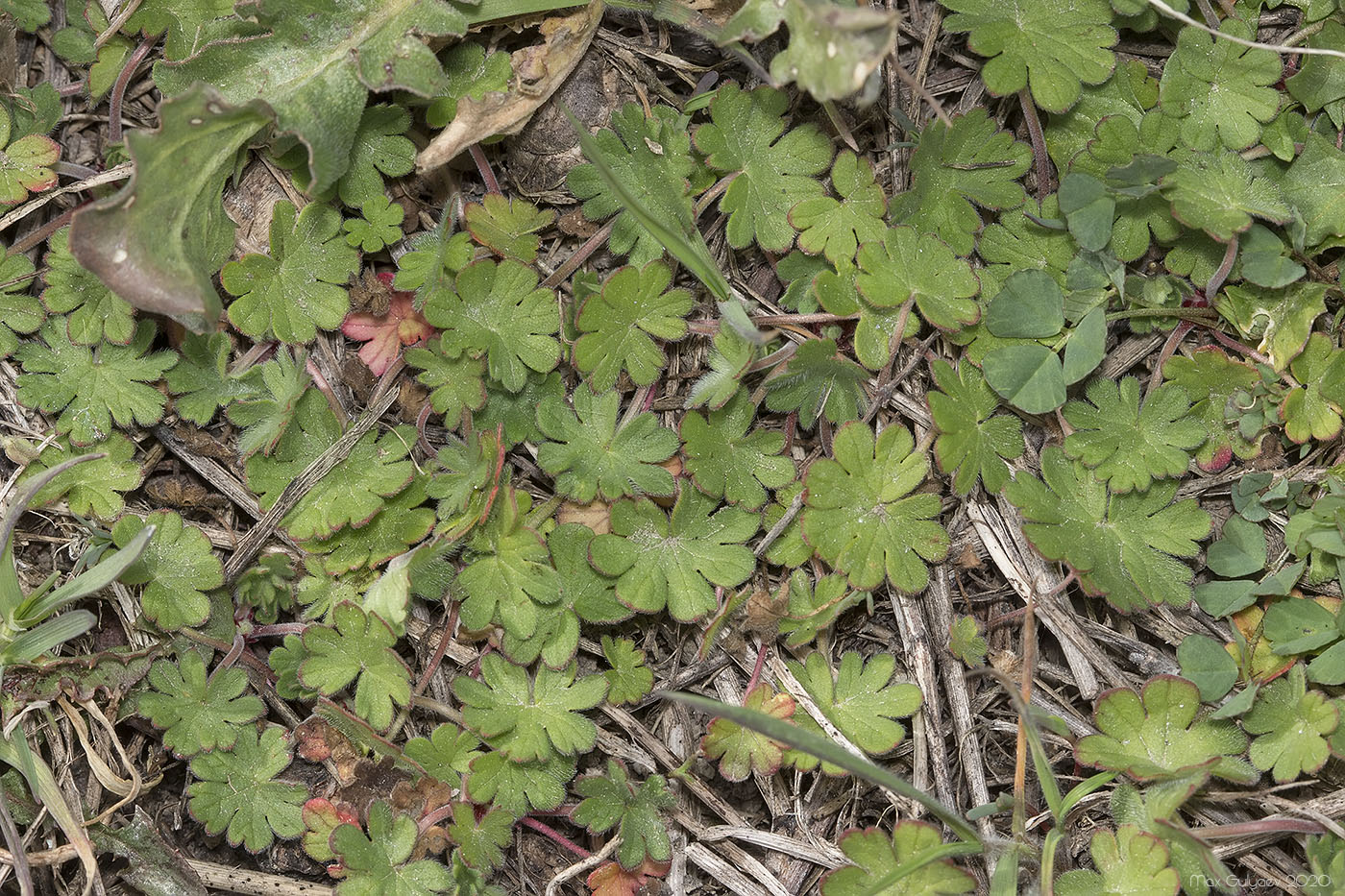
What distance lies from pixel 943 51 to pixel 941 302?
0.89m

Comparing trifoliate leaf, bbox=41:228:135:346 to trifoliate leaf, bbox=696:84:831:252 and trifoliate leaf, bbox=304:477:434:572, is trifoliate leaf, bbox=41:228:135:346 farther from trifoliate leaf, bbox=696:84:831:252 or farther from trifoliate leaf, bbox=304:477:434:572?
trifoliate leaf, bbox=696:84:831:252

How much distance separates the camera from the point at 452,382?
10.6ft

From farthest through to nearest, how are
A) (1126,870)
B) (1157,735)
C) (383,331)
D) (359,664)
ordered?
(383,331) < (359,664) < (1157,735) < (1126,870)

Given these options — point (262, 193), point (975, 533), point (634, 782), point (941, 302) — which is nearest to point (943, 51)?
point (941, 302)

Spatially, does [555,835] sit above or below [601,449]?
below

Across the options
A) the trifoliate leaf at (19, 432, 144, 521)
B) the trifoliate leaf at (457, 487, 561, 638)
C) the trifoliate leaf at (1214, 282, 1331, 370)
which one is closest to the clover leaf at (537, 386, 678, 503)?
the trifoliate leaf at (457, 487, 561, 638)

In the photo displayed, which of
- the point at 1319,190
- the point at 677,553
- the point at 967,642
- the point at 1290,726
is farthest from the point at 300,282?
the point at 1290,726

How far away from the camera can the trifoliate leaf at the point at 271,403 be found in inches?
126

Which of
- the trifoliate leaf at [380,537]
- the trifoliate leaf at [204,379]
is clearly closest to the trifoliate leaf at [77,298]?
the trifoliate leaf at [204,379]

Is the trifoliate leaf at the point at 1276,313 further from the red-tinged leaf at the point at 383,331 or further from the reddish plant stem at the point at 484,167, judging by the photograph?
the red-tinged leaf at the point at 383,331

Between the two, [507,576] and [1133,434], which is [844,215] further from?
[507,576]

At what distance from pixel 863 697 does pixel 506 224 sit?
74.9 inches

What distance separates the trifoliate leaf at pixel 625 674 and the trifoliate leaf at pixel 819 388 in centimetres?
91

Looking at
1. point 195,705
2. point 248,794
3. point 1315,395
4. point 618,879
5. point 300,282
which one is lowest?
point 618,879
